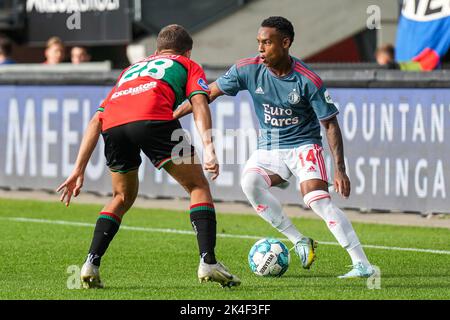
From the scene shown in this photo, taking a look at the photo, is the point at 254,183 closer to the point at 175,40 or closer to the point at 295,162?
the point at 295,162

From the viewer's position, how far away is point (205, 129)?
872 centimetres

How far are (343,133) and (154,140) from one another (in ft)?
22.0

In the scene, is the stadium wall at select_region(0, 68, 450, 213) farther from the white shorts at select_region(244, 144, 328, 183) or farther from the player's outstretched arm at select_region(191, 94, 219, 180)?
the player's outstretched arm at select_region(191, 94, 219, 180)

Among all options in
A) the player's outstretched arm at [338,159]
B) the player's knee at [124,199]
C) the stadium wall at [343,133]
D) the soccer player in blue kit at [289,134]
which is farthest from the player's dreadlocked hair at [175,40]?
the stadium wall at [343,133]

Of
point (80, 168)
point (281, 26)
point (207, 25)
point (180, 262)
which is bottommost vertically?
point (180, 262)

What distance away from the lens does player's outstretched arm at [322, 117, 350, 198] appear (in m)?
9.63

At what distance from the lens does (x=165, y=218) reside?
1513 centimetres

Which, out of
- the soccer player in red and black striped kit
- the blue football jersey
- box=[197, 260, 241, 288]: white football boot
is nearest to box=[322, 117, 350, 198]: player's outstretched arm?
the blue football jersey

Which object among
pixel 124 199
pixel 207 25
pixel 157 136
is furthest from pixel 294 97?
pixel 207 25

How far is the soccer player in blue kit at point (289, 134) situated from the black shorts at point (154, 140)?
759mm

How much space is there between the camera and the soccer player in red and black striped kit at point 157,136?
8.87 metres

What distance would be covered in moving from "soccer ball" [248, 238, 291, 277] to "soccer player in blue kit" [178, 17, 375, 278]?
0.25 meters

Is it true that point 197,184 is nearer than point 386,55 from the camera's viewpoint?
Yes
